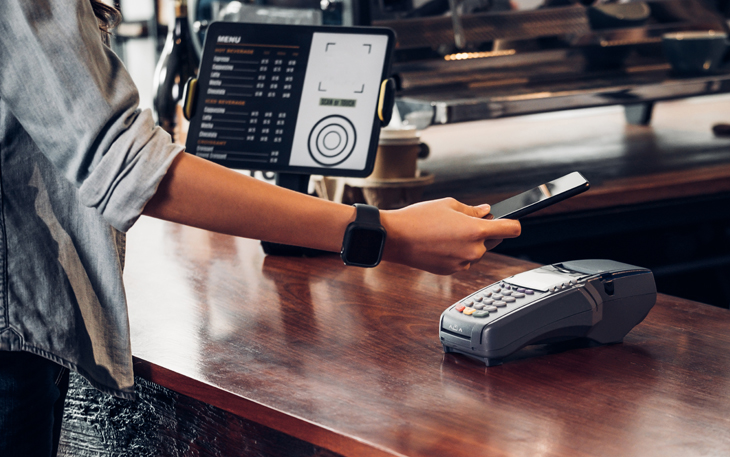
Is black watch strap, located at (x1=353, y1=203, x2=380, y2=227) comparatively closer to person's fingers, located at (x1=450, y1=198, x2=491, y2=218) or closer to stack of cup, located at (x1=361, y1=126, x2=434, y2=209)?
person's fingers, located at (x1=450, y1=198, x2=491, y2=218)

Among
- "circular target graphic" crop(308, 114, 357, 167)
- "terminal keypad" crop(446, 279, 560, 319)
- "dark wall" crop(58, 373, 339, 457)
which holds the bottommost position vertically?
"dark wall" crop(58, 373, 339, 457)

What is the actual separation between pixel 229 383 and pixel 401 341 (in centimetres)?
→ 21

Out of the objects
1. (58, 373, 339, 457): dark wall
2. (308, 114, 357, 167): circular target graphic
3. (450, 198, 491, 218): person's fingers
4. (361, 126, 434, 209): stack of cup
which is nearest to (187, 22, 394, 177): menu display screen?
(308, 114, 357, 167): circular target graphic

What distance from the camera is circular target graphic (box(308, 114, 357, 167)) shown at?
1.20 metres

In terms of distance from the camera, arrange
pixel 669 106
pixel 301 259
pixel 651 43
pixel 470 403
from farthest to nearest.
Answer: pixel 669 106, pixel 651 43, pixel 301 259, pixel 470 403

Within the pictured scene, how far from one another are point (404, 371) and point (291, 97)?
0.60m

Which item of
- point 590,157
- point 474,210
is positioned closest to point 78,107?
point 474,210

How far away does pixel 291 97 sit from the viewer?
1229mm

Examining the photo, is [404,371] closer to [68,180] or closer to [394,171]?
[68,180]

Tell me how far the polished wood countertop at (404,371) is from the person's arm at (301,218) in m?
0.12

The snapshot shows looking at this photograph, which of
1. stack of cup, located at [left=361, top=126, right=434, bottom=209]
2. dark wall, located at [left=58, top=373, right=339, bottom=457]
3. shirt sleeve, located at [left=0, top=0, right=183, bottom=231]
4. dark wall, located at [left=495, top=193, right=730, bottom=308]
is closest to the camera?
shirt sleeve, located at [left=0, top=0, right=183, bottom=231]

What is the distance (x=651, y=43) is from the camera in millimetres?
2086

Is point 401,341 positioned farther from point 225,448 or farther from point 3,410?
point 3,410

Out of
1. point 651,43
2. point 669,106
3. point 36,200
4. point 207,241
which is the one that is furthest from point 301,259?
point 669,106
